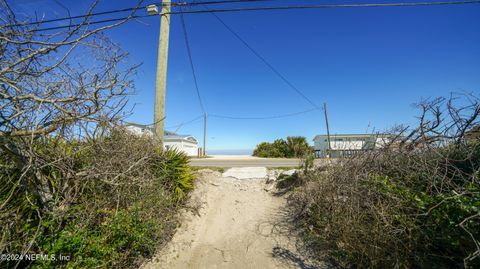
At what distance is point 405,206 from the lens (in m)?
2.64

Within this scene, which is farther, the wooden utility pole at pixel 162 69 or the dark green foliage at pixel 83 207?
the wooden utility pole at pixel 162 69

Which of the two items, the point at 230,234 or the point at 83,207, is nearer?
the point at 83,207

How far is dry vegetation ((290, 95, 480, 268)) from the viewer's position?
214cm

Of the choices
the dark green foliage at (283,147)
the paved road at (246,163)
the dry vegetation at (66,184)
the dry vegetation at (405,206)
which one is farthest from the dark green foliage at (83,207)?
the dark green foliage at (283,147)

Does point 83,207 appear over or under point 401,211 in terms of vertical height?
under

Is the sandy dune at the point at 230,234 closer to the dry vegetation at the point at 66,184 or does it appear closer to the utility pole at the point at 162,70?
the dry vegetation at the point at 66,184

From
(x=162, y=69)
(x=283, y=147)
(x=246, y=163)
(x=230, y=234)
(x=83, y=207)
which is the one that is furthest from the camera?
(x=283, y=147)

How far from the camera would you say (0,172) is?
2.89 metres

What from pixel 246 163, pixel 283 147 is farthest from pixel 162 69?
pixel 283 147

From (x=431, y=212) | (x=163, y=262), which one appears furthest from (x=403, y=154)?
(x=163, y=262)

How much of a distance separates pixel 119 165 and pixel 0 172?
1.48m

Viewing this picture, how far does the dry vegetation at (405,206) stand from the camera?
7.04 ft

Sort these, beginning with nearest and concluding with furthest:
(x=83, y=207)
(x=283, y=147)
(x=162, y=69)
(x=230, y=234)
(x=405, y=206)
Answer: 1. (x=405, y=206)
2. (x=83, y=207)
3. (x=230, y=234)
4. (x=162, y=69)
5. (x=283, y=147)

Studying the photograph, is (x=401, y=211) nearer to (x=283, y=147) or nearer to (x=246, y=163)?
(x=246, y=163)
